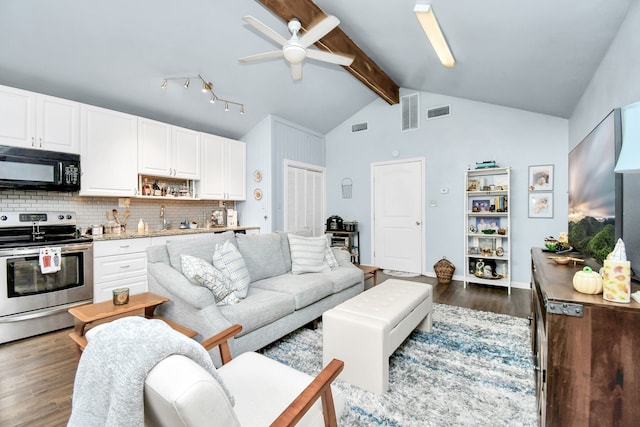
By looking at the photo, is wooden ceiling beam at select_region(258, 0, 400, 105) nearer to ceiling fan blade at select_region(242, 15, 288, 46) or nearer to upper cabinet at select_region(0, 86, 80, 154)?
ceiling fan blade at select_region(242, 15, 288, 46)

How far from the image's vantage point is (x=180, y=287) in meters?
2.18

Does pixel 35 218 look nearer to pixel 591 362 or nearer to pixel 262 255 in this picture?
pixel 262 255

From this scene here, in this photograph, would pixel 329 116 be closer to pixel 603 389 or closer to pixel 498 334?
pixel 498 334

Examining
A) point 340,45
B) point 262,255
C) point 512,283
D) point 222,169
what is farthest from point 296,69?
point 512,283

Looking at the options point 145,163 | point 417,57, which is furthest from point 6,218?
point 417,57

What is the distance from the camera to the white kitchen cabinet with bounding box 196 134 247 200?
468 centimetres

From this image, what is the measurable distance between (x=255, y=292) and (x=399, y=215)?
3538 millimetres

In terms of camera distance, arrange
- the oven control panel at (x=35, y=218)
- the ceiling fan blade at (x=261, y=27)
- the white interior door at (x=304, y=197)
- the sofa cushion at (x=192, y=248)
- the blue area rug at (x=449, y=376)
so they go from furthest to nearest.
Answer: the white interior door at (x=304, y=197)
the oven control panel at (x=35, y=218)
the sofa cushion at (x=192, y=248)
the ceiling fan blade at (x=261, y=27)
the blue area rug at (x=449, y=376)

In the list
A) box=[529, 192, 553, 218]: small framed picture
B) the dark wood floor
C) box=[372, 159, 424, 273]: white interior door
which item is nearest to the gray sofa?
the dark wood floor

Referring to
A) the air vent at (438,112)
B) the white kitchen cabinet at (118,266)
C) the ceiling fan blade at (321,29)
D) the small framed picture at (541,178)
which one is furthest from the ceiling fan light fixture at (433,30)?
the white kitchen cabinet at (118,266)

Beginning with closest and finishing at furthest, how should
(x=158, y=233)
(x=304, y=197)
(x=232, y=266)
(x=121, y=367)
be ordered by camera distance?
1. (x=121, y=367)
2. (x=232, y=266)
3. (x=158, y=233)
4. (x=304, y=197)

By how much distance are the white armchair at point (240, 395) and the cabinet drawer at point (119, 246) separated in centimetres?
258

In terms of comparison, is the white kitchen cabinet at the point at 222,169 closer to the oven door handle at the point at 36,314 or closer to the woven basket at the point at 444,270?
the oven door handle at the point at 36,314

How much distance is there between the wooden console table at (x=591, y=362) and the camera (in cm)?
112
